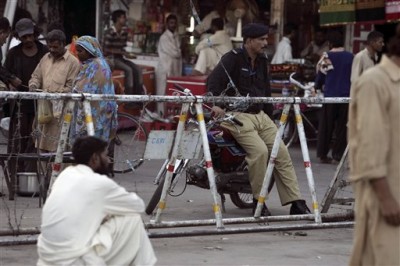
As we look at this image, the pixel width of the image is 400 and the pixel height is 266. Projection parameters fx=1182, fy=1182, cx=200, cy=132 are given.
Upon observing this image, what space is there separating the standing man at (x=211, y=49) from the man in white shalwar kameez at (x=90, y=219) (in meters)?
11.6

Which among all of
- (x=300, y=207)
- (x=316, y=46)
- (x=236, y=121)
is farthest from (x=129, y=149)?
(x=316, y=46)

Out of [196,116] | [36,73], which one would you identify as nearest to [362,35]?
[36,73]

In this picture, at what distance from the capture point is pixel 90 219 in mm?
6824

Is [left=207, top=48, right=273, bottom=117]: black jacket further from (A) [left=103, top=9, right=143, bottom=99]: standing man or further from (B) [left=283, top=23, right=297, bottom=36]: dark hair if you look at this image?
(B) [left=283, top=23, right=297, bottom=36]: dark hair

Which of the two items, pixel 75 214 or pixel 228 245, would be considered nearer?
pixel 75 214

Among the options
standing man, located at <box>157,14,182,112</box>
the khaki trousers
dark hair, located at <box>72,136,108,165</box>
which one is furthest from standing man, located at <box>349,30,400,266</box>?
standing man, located at <box>157,14,182,112</box>

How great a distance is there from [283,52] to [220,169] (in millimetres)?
8257

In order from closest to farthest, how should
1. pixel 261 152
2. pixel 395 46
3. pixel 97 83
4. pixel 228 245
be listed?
pixel 395 46, pixel 228 245, pixel 261 152, pixel 97 83

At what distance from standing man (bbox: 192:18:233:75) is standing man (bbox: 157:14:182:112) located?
74 centimetres

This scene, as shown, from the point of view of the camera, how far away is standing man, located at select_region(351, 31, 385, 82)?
1441 centimetres

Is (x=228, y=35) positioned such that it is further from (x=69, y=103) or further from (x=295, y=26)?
(x=69, y=103)

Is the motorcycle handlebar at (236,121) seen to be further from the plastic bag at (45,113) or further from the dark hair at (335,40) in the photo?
the dark hair at (335,40)

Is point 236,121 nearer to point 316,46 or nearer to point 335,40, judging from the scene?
point 335,40

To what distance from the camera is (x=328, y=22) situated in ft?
56.6
